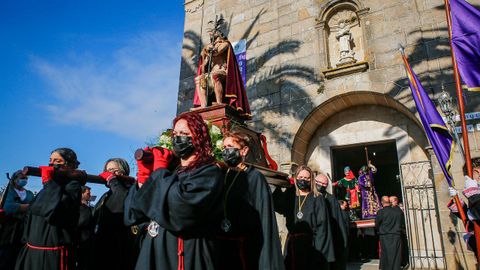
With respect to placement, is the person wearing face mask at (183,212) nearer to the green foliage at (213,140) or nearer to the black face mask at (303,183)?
the green foliage at (213,140)

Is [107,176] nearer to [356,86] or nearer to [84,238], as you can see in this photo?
[84,238]

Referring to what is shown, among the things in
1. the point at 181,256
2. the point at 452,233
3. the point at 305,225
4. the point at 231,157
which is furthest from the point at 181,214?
the point at 452,233

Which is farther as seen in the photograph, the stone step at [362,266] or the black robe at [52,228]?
the stone step at [362,266]

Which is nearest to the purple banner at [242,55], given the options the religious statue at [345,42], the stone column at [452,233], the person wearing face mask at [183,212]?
the religious statue at [345,42]

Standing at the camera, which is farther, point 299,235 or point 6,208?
point 299,235

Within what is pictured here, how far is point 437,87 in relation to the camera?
25.6ft

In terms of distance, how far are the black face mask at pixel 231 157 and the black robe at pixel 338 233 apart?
268 cm

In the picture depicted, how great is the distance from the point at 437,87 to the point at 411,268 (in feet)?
13.4

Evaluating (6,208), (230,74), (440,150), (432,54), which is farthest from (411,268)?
(6,208)

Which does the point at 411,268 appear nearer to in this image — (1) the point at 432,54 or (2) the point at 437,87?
(2) the point at 437,87

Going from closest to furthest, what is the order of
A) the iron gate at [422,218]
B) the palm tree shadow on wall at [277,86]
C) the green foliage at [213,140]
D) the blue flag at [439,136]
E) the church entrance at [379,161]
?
the green foliage at [213,140], the blue flag at [439,136], the iron gate at [422,218], the palm tree shadow on wall at [277,86], the church entrance at [379,161]

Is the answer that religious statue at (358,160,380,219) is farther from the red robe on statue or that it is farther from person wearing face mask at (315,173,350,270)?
the red robe on statue

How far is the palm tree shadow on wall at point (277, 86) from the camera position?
9422 millimetres

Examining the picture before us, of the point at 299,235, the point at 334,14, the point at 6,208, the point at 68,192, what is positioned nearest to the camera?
A: the point at 68,192
